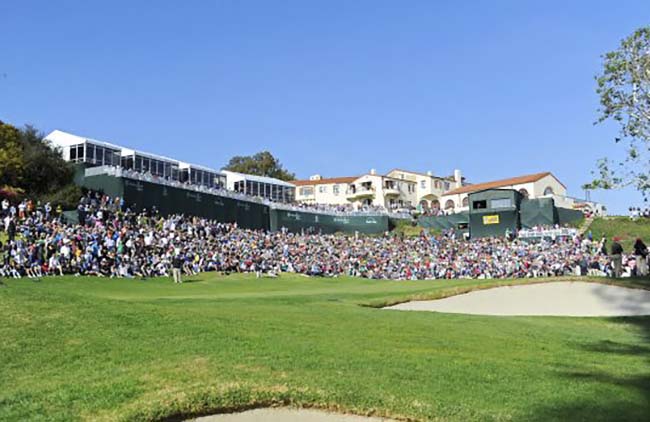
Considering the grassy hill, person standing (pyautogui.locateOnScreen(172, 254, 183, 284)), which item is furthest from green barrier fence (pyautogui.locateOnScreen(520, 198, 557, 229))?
person standing (pyautogui.locateOnScreen(172, 254, 183, 284))

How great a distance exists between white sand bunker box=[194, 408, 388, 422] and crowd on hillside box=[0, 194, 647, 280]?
69.1ft

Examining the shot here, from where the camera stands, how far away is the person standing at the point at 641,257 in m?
25.3

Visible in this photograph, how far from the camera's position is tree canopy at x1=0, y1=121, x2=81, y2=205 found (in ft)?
139

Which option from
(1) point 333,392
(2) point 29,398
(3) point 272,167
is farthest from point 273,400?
(3) point 272,167

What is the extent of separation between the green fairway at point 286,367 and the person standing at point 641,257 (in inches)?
588

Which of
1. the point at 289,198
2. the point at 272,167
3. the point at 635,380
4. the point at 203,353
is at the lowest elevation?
the point at 635,380

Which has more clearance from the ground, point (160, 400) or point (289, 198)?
point (289, 198)

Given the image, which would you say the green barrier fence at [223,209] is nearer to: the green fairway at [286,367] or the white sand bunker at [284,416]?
the green fairway at [286,367]

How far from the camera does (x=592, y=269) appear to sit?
3669 cm

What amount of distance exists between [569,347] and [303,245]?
34.4 meters

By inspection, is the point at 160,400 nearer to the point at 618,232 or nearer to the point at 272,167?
the point at 618,232

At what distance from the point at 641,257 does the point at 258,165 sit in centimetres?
8514

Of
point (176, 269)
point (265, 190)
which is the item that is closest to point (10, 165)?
point (176, 269)

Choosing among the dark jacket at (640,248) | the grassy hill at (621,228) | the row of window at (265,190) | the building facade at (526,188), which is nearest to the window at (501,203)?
the grassy hill at (621,228)
